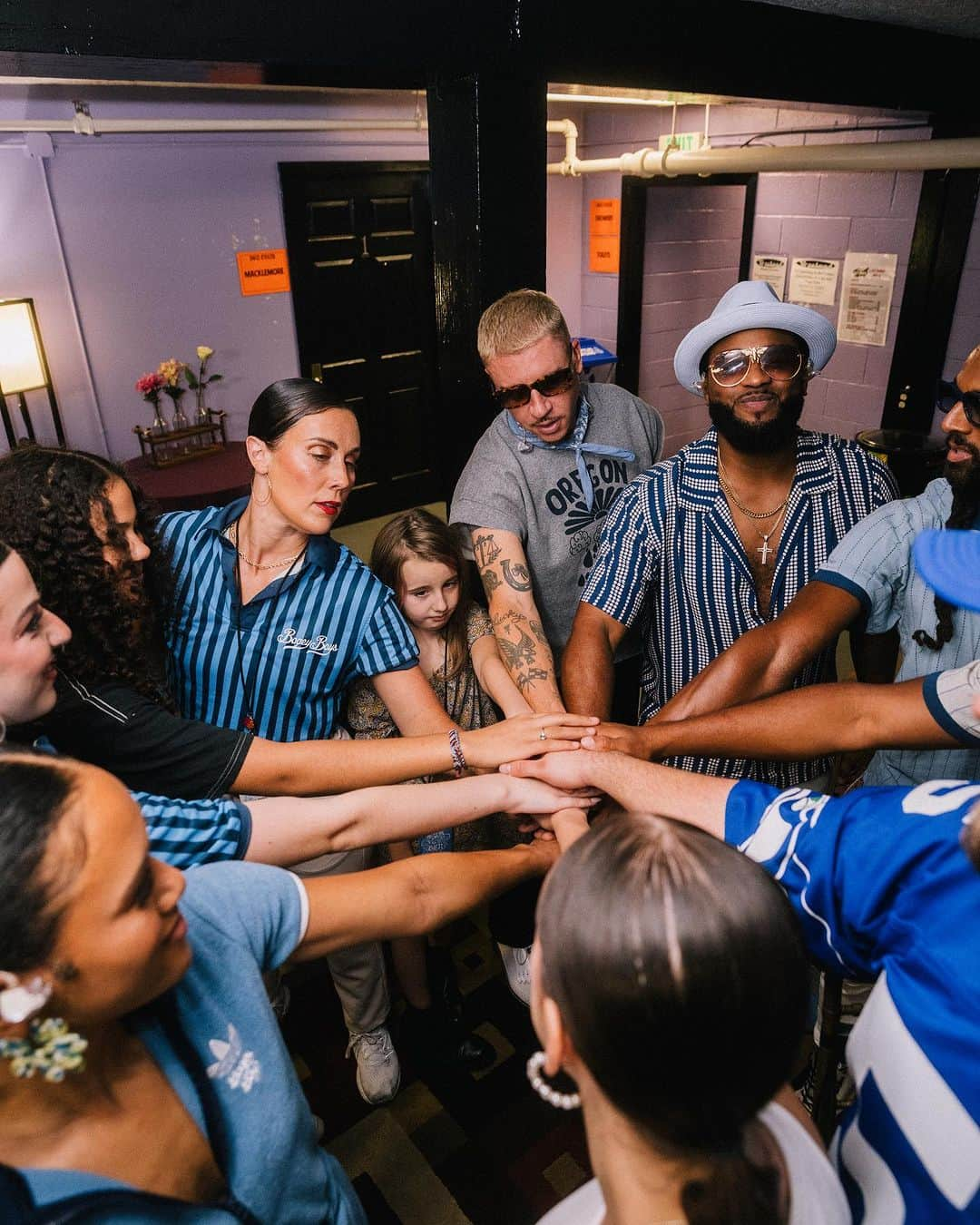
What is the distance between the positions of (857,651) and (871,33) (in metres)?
2.02

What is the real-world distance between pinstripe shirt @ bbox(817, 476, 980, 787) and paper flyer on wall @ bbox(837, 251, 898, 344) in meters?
4.87

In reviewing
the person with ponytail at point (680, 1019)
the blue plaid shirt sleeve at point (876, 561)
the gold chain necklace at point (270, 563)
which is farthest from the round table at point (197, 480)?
the person with ponytail at point (680, 1019)

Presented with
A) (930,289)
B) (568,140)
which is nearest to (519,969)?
(930,289)

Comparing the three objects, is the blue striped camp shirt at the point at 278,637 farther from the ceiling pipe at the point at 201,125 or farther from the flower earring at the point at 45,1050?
the ceiling pipe at the point at 201,125

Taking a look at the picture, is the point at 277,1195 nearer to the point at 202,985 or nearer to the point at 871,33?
the point at 202,985

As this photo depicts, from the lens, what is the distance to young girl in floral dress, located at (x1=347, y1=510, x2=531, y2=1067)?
2551 mm

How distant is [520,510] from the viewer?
8.11 feet

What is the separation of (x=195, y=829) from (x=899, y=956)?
1.21 m

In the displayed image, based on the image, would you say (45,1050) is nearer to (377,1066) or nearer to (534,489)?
(377,1066)

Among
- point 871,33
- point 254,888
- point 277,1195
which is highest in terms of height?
point 871,33

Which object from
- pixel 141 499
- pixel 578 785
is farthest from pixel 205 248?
pixel 578 785

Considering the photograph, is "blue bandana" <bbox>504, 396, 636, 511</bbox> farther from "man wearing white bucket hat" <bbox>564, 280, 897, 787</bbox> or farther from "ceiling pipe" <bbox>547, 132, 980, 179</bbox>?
"ceiling pipe" <bbox>547, 132, 980, 179</bbox>

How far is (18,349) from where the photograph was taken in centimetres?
514

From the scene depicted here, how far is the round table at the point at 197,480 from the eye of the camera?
5008 millimetres
